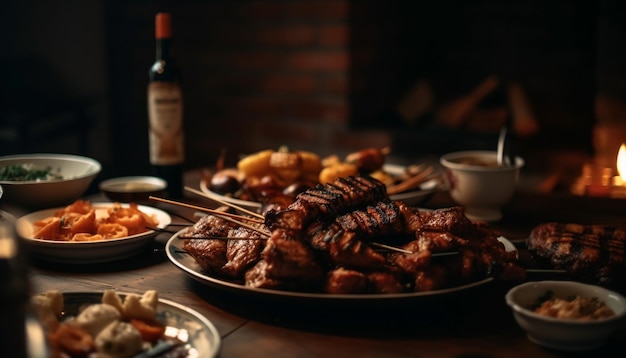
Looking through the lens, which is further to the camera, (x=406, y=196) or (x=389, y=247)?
(x=406, y=196)

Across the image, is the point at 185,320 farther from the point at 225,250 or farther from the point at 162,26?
the point at 162,26

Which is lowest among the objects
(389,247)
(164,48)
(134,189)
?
(134,189)

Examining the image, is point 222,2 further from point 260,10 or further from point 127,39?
point 127,39

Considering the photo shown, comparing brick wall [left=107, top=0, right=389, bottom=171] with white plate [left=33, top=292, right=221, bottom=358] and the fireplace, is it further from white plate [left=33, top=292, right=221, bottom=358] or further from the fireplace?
white plate [left=33, top=292, right=221, bottom=358]

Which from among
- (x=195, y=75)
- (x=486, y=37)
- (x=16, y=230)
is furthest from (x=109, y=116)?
(x=16, y=230)

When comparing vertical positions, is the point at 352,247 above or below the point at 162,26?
below

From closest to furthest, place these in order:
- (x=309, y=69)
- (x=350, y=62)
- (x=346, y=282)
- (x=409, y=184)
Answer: (x=346, y=282)
(x=409, y=184)
(x=350, y=62)
(x=309, y=69)

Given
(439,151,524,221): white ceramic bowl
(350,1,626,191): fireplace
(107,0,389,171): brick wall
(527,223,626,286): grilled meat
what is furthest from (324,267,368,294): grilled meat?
(107,0,389,171): brick wall

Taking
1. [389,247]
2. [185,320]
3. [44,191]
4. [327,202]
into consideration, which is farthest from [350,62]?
[185,320]
